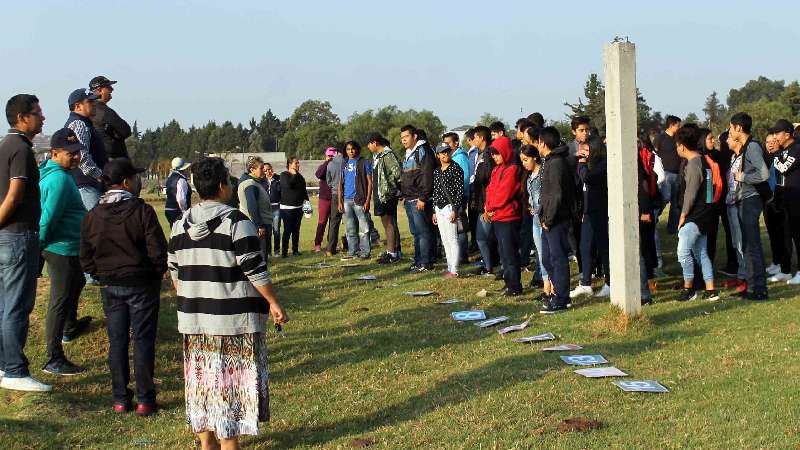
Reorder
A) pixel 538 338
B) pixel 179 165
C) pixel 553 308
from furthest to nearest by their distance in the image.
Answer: pixel 179 165 → pixel 553 308 → pixel 538 338

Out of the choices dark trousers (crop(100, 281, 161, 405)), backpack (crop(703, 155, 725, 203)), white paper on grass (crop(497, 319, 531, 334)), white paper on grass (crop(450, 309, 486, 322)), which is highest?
backpack (crop(703, 155, 725, 203))

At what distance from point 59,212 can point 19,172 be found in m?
0.96

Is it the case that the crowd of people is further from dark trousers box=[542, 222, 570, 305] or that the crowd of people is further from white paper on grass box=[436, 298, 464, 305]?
white paper on grass box=[436, 298, 464, 305]

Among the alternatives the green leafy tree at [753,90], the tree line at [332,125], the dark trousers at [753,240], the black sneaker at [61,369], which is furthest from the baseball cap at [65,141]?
the green leafy tree at [753,90]

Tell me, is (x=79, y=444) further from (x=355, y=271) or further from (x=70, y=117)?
(x=355, y=271)

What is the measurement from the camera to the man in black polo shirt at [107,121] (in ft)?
33.5

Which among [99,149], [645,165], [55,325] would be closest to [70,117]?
[99,149]

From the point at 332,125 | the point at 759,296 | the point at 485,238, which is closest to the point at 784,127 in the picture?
the point at 759,296

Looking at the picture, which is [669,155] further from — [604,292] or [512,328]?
[512,328]

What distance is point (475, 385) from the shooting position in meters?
7.38

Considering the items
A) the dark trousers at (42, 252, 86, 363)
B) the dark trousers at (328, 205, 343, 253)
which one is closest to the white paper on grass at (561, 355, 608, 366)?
the dark trousers at (42, 252, 86, 363)

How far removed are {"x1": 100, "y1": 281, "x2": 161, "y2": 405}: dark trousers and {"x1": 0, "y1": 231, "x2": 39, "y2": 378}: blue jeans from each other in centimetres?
81

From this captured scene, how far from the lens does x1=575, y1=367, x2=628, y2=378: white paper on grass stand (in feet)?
24.1

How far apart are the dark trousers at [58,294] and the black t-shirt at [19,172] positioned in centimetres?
84
